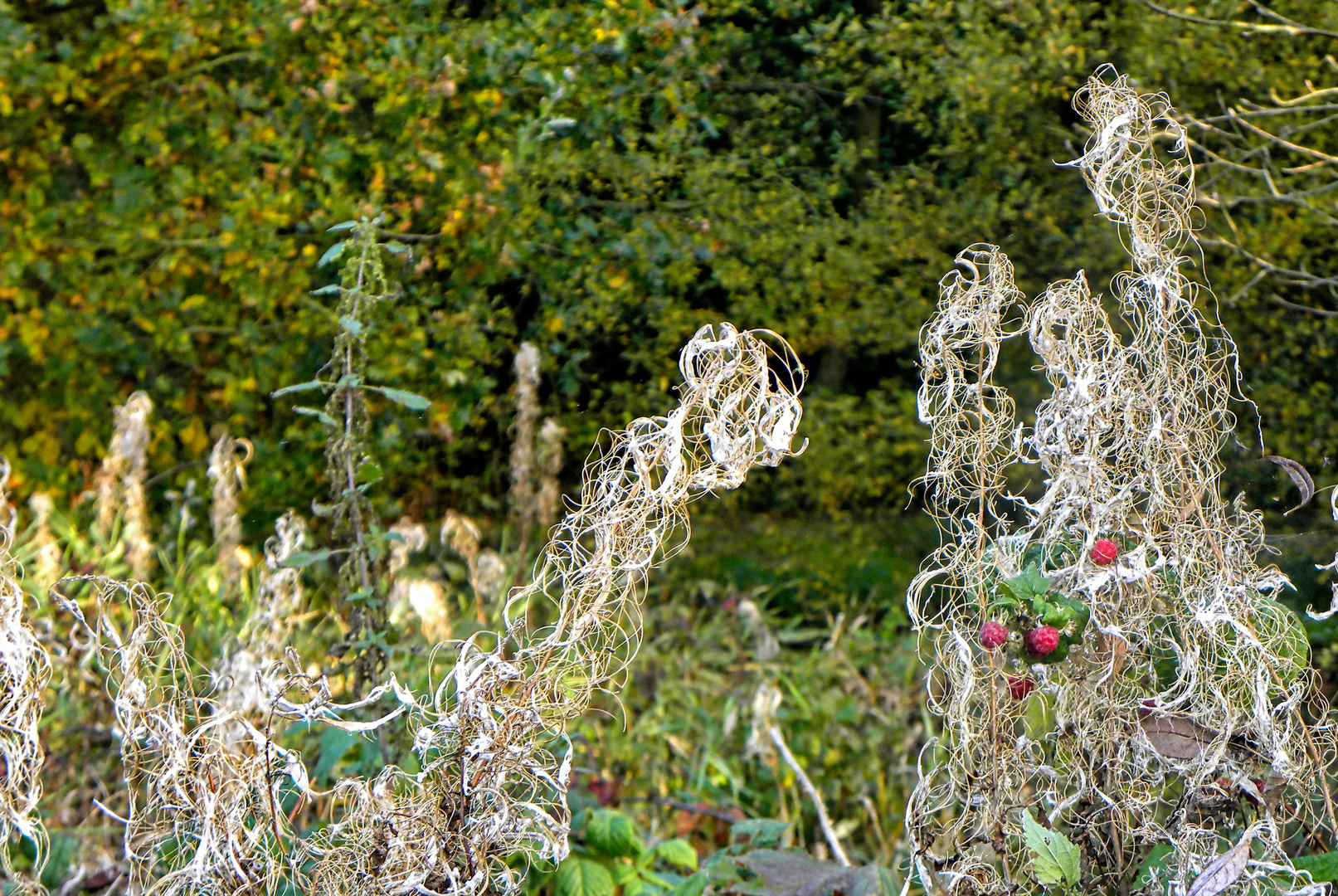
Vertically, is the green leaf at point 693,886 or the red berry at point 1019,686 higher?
the red berry at point 1019,686

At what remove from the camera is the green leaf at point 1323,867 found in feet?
3.42

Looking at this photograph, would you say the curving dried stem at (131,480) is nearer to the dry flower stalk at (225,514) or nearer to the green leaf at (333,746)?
the dry flower stalk at (225,514)

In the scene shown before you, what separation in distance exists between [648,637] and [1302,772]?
2221 mm

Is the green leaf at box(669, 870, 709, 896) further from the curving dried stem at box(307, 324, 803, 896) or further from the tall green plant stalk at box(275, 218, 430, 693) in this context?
the tall green plant stalk at box(275, 218, 430, 693)

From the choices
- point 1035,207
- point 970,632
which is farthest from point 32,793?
point 1035,207

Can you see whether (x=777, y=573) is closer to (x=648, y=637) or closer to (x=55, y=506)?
(x=648, y=637)

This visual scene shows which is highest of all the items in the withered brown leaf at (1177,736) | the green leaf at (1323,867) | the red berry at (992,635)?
the red berry at (992,635)

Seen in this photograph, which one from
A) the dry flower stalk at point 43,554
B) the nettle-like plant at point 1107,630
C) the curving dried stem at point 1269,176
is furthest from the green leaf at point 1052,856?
the curving dried stem at point 1269,176

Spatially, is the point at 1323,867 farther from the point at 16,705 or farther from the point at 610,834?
the point at 16,705

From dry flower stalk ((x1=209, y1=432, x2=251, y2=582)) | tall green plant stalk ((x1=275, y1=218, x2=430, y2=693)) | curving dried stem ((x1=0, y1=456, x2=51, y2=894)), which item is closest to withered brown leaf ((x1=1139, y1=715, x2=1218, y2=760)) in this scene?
tall green plant stalk ((x1=275, y1=218, x2=430, y2=693))

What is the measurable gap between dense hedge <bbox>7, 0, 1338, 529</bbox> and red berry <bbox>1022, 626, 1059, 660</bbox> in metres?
2.26

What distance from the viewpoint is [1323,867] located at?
105 cm

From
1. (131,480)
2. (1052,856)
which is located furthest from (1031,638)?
(131,480)

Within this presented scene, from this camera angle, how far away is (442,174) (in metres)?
3.14
